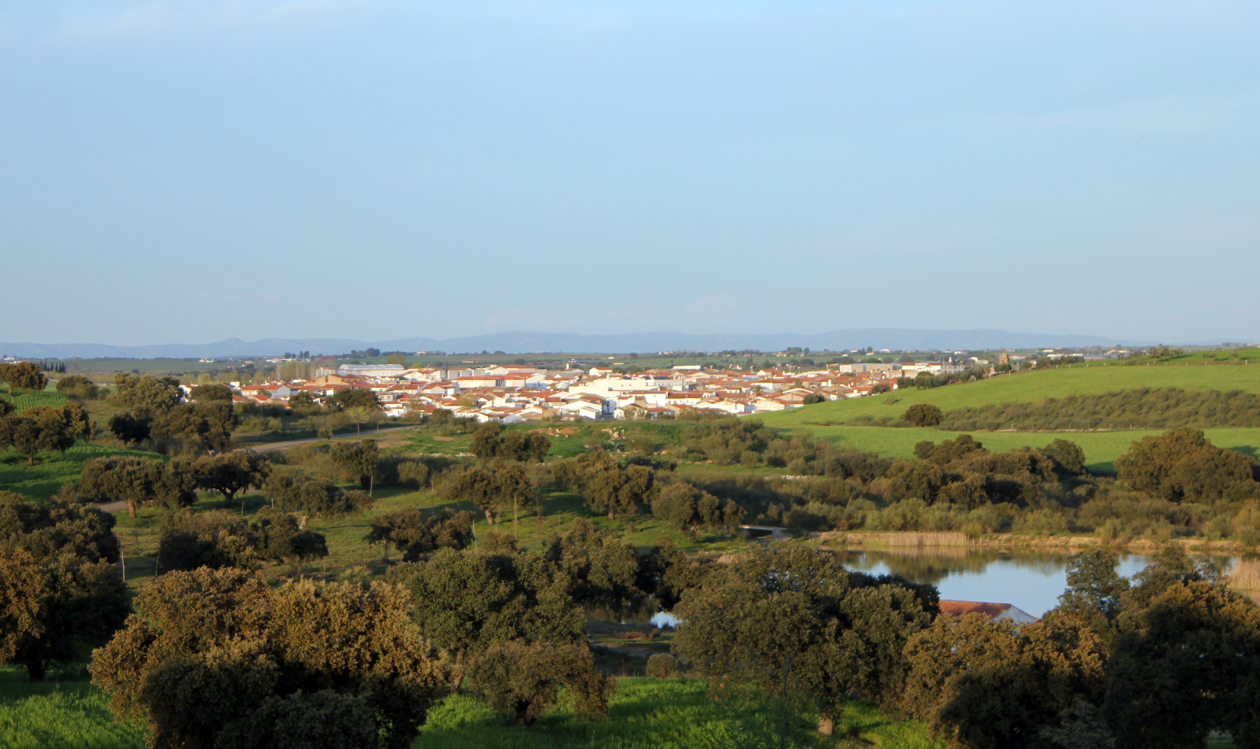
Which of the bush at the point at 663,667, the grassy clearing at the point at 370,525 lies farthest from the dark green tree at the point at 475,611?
the grassy clearing at the point at 370,525

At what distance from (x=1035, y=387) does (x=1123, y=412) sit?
919 centimetres

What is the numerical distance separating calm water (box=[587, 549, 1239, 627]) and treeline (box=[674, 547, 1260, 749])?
32.0 ft

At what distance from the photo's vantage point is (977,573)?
3356 cm

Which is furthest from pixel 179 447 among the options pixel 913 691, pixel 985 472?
pixel 913 691

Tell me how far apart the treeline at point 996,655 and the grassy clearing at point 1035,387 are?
50937 mm

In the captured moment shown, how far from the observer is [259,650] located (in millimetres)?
10023

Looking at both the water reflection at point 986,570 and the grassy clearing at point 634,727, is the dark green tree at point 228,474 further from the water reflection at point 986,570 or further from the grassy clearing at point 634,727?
the water reflection at point 986,570

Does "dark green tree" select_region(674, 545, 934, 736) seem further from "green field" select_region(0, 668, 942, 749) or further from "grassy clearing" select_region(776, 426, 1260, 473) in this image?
"grassy clearing" select_region(776, 426, 1260, 473)

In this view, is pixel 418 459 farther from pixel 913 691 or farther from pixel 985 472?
pixel 913 691

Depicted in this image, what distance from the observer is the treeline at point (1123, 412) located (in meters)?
60.8

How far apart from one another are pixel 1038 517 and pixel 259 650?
35308 millimetres

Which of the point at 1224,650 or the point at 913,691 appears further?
the point at 913,691

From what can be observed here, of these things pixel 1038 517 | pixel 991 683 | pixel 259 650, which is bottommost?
pixel 1038 517

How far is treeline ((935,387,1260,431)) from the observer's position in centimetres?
6075
